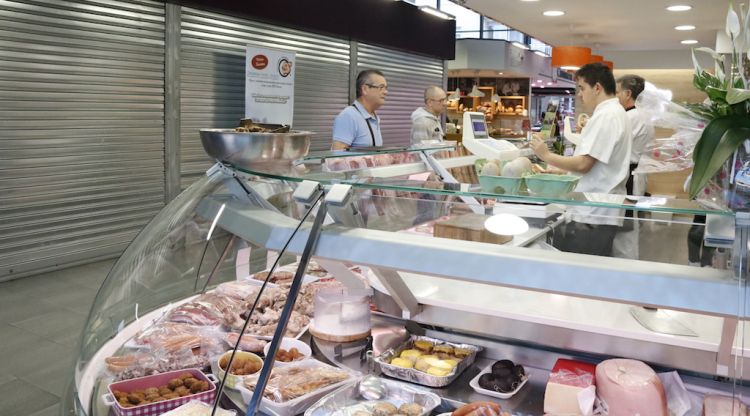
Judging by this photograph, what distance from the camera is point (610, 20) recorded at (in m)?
10.7

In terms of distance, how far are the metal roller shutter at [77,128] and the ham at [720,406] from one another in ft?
17.7

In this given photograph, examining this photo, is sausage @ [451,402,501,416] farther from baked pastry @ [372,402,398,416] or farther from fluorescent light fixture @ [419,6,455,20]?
fluorescent light fixture @ [419,6,455,20]

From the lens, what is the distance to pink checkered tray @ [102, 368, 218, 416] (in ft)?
5.43

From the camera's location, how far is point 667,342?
6.12 ft

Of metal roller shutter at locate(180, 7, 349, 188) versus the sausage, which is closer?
the sausage

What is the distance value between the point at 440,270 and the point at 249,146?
706mm

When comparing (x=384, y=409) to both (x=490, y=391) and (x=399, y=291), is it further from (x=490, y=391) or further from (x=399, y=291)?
(x=399, y=291)

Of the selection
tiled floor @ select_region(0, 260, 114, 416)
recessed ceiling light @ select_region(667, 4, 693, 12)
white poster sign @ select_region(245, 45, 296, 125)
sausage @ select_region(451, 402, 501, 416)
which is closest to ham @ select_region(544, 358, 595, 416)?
sausage @ select_region(451, 402, 501, 416)

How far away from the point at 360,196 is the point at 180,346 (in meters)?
0.80

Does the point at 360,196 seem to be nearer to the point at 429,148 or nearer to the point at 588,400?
the point at 588,400

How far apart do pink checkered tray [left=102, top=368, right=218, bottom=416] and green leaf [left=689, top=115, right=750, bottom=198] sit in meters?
1.34

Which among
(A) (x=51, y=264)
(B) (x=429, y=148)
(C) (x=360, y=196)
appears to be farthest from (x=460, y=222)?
(A) (x=51, y=264)

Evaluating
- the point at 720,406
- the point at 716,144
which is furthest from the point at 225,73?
the point at 716,144

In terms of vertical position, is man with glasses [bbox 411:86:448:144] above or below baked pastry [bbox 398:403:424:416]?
above
